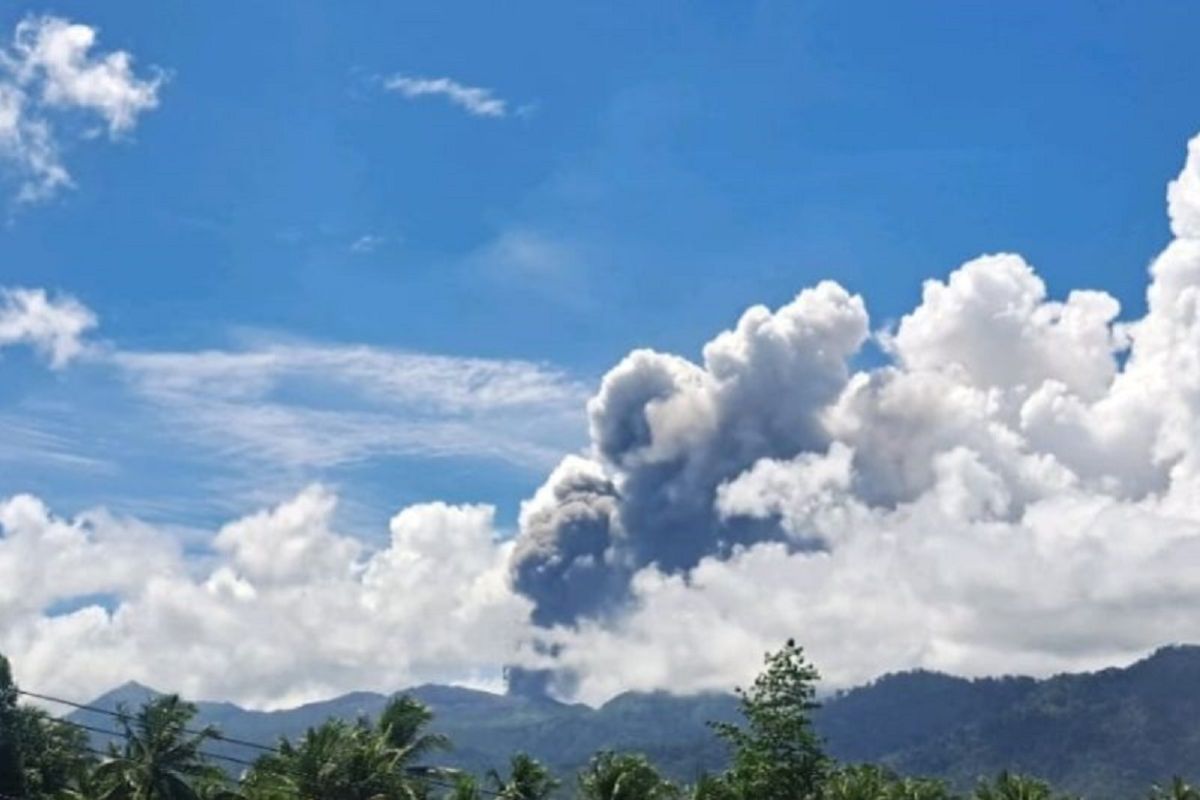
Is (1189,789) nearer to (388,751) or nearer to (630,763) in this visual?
(630,763)

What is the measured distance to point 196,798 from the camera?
85125 millimetres

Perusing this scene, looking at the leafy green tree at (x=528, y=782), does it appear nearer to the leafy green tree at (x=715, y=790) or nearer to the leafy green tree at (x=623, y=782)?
the leafy green tree at (x=623, y=782)

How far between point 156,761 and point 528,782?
2034 centimetres

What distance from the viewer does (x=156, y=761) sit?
8419 centimetres

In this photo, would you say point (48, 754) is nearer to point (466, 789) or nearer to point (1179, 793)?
point (466, 789)

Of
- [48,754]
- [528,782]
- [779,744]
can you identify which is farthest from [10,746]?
[779,744]

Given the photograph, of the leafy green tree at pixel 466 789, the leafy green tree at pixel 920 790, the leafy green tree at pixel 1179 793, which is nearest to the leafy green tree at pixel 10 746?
the leafy green tree at pixel 466 789

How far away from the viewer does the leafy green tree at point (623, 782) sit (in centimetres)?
8831

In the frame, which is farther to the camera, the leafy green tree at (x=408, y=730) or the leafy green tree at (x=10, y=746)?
the leafy green tree at (x=408, y=730)

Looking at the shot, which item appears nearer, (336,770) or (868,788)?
(336,770)

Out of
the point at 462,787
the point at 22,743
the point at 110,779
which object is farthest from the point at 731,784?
the point at 22,743

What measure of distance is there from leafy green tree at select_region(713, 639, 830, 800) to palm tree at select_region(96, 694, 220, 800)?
4034 cm

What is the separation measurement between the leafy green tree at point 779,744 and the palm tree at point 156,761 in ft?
132

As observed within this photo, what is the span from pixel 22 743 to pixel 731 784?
5322 centimetres
